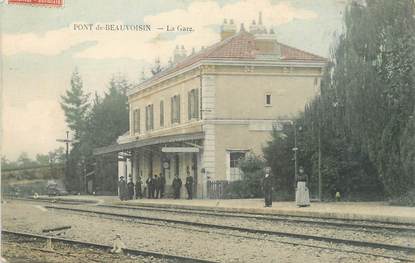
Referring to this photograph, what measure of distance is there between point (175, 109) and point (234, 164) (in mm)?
1875

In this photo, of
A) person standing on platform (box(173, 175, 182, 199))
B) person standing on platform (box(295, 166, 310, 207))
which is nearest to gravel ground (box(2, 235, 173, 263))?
person standing on platform (box(173, 175, 182, 199))

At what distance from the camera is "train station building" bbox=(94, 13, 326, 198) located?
12516mm

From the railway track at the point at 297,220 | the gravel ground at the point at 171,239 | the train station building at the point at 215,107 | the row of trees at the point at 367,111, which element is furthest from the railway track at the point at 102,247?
the row of trees at the point at 367,111

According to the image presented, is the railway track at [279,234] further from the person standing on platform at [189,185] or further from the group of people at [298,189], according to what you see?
the group of people at [298,189]

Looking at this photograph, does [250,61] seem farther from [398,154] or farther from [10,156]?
[10,156]

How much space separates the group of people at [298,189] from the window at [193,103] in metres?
1.85

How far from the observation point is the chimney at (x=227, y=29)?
1056 cm

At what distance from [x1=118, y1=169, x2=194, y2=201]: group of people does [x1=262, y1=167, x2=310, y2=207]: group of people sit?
59.7 inches

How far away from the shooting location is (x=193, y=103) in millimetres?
14180

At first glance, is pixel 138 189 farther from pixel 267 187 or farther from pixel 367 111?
pixel 367 111

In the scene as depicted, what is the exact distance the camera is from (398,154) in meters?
14.2

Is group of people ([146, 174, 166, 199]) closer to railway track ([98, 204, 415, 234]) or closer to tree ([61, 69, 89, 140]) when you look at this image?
railway track ([98, 204, 415, 234])

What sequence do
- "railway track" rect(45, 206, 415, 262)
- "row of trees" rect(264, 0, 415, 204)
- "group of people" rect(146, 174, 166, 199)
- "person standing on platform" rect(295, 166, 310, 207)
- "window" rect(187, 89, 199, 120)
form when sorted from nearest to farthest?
"railway track" rect(45, 206, 415, 262) < "row of trees" rect(264, 0, 415, 204) < "window" rect(187, 89, 199, 120) < "group of people" rect(146, 174, 166, 199) < "person standing on platform" rect(295, 166, 310, 207)

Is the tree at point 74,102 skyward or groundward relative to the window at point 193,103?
groundward
